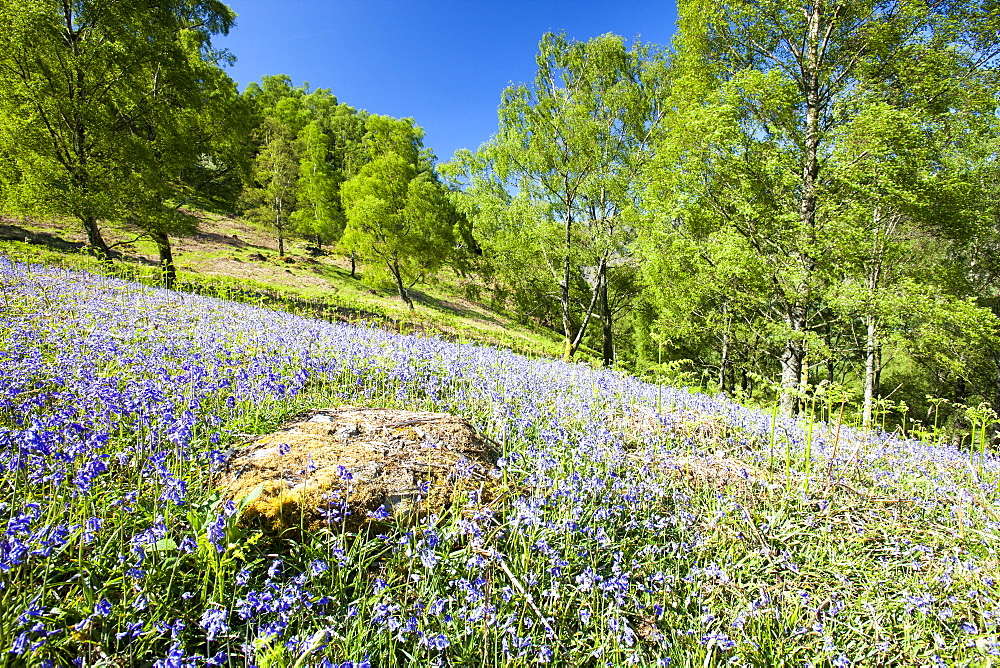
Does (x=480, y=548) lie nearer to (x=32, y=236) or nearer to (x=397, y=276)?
(x=397, y=276)

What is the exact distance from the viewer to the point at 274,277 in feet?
76.5

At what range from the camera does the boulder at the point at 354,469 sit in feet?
8.07

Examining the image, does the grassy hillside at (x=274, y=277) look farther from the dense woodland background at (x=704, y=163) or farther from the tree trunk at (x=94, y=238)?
the dense woodland background at (x=704, y=163)

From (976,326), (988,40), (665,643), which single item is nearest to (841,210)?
(976,326)

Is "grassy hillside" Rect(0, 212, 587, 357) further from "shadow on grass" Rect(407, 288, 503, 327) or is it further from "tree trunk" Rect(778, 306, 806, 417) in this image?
"tree trunk" Rect(778, 306, 806, 417)

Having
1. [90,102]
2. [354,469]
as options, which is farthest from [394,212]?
[354,469]

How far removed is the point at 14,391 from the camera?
272 centimetres

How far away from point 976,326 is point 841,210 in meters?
3.69

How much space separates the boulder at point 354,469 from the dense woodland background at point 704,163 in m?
3.58

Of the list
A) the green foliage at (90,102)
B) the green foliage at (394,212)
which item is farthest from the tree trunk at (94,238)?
the green foliage at (394,212)

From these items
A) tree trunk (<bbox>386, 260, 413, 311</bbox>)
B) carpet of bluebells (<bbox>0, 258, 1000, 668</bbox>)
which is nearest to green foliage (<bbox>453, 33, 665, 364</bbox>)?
tree trunk (<bbox>386, 260, 413, 311</bbox>)

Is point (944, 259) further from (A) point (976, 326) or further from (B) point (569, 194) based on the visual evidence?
(B) point (569, 194)

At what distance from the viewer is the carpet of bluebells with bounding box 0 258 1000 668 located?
1790 mm

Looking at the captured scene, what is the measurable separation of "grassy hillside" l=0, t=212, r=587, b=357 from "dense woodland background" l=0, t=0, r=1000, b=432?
1.78m
